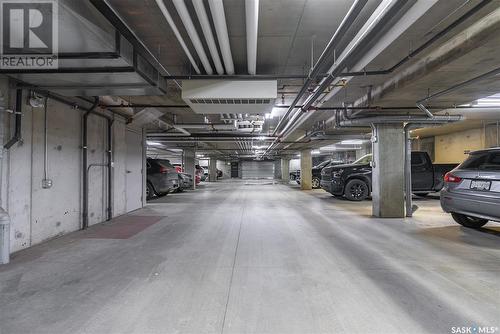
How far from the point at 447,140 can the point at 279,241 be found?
1166 centimetres

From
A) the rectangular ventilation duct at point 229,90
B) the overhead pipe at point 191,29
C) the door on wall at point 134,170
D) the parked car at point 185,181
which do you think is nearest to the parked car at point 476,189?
the rectangular ventilation duct at point 229,90

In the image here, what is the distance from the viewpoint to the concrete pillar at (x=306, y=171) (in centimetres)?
1534

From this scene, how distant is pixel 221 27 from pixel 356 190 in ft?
25.5

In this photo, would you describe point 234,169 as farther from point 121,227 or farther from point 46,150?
point 46,150

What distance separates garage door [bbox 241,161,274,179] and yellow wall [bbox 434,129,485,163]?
2869 cm

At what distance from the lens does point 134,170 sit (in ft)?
25.4

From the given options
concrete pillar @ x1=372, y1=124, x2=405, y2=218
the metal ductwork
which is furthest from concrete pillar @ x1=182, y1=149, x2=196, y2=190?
the metal ductwork

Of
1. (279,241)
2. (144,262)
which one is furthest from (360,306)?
(144,262)

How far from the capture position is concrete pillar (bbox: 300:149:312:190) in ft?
50.3

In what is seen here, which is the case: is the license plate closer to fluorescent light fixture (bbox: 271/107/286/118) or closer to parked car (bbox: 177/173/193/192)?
fluorescent light fixture (bbox: 271/107/286/118)

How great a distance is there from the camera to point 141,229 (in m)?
5.09

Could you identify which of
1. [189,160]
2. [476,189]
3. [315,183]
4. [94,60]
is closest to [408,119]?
[476,189]

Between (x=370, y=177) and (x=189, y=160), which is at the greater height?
(x=189, y=160)

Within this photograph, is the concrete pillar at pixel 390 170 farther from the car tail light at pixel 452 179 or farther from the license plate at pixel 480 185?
the license plate at pixel 480 185
